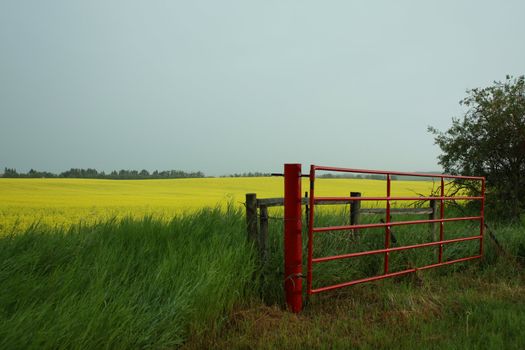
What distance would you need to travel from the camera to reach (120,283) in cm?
402

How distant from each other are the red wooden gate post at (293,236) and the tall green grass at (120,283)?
1.51 feet

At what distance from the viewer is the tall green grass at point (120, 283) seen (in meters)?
3.11

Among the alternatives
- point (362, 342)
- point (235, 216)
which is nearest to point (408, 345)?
point (362, 342)

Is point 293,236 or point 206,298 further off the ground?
point 293,236

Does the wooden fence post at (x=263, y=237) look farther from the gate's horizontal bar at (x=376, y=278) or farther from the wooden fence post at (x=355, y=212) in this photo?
the wooden fence post at (x=355, y=212)

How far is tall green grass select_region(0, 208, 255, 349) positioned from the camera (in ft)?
10.2

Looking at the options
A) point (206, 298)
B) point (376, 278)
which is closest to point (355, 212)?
point (376, 278)

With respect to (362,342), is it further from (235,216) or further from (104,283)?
(235,216)

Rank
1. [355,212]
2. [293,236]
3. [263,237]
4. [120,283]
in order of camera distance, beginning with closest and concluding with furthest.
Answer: [120,283] → [293,236] → [263,237] → [355,212]

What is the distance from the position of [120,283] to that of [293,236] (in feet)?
6.09

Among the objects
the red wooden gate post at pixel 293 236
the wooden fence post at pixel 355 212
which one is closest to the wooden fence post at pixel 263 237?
the red wooden gate post at pixel 293 236

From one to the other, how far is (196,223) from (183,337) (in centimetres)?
227

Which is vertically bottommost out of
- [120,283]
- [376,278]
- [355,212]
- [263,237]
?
[376,278]

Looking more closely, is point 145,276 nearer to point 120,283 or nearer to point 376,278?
point 120,283
